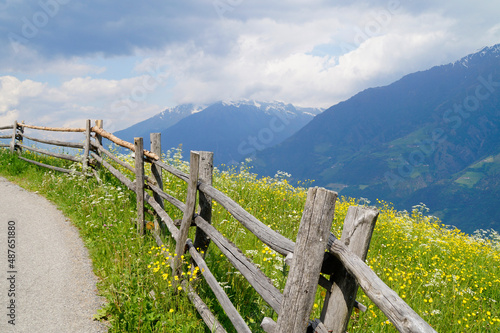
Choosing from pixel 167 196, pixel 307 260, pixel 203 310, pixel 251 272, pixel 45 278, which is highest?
pixel 307 260

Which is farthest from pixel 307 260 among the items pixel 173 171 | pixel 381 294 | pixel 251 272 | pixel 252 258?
pixel 173 171

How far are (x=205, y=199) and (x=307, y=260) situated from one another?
8.25 feet

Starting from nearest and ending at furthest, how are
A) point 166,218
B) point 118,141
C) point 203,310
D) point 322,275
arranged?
point 322,275 → point 203,310 → point 166,218 → point 118,141

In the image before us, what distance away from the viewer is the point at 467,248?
29.7 feet

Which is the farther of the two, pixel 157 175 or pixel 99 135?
pixel 99 135

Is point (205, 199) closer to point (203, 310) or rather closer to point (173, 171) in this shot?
point (173, 171)

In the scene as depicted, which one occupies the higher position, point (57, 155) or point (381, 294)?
point (381, 294)

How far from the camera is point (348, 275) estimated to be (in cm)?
234

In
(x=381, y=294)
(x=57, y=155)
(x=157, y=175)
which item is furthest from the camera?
(x=57, y=155)

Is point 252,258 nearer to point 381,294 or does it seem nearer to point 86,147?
point 381,294

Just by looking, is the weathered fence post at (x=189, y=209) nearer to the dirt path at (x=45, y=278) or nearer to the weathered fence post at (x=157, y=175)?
the dirt path at (x=45, y=278)

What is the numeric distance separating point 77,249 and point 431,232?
31.7ft

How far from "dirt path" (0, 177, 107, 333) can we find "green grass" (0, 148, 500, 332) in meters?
0.23

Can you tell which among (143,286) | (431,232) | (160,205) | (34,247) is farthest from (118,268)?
(431,232)
